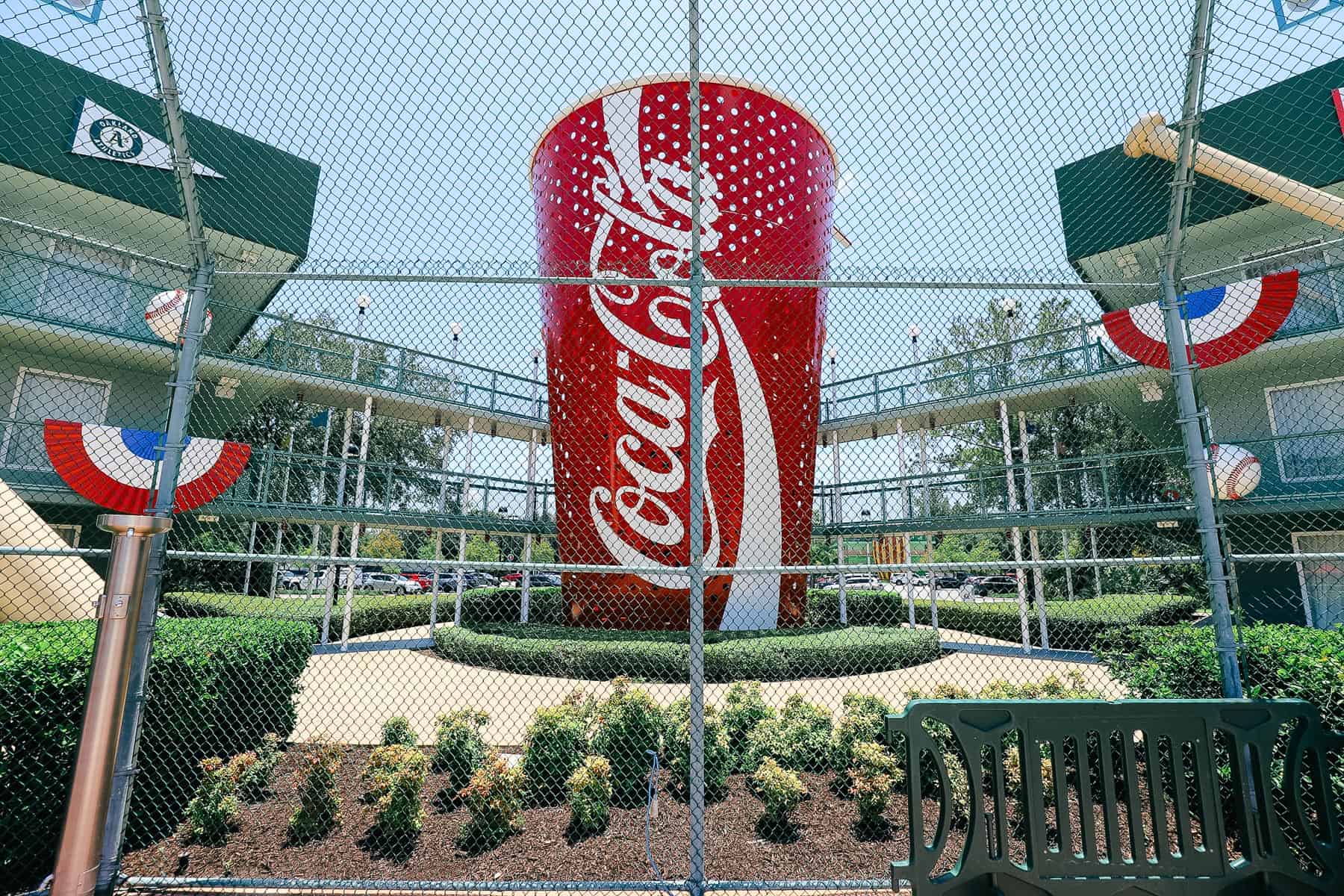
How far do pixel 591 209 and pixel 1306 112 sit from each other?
9929mm

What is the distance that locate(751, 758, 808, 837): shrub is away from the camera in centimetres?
347

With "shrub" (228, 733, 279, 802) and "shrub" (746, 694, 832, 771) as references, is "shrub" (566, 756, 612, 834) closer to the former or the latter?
"shrub" (746, 694, 832, 771)

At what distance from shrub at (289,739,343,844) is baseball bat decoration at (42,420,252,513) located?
4.96 ft

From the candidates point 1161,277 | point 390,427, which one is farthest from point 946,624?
point 390,427

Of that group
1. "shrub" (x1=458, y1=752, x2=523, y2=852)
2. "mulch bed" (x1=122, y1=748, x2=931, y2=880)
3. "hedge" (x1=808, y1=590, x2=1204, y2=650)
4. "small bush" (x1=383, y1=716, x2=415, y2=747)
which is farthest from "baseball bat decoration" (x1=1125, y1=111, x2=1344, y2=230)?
"small bush" (x1=383, y1=716, x2=415, y2=747)

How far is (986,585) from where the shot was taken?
2359 centimetres

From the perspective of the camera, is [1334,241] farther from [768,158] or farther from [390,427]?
[390,427]

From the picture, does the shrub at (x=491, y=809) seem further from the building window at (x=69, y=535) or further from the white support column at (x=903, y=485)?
the building window at (x=69, y=535)

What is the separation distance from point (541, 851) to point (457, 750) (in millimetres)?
1145

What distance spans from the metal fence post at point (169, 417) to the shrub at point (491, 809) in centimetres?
141

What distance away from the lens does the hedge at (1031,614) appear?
12867mm

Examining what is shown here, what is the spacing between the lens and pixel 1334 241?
291 cm

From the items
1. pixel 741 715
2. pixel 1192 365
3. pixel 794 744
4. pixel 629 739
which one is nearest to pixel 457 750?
pixel 629 739

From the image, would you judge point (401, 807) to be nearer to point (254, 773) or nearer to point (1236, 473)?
point (254, 773)
